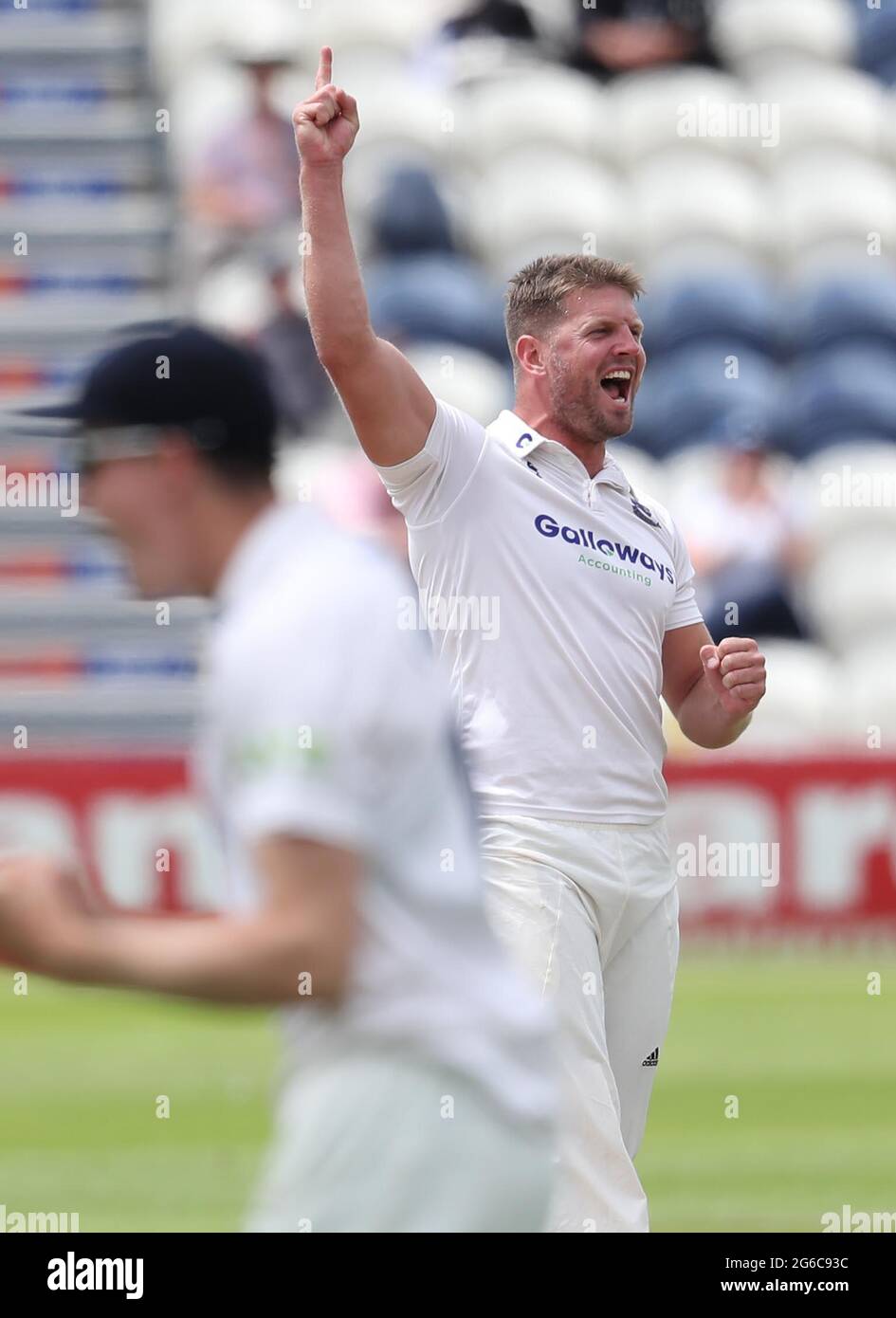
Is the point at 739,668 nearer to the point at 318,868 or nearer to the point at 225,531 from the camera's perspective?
the point at 225,531

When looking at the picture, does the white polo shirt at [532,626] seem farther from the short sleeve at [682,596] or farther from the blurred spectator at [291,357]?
the blurred spectator at [291,357]

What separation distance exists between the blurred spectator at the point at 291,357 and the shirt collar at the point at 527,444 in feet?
29.3

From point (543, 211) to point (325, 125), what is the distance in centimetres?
1297

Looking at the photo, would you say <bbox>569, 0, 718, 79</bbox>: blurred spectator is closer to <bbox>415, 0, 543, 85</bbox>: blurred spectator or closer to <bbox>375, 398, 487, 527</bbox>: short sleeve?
<bbox>415, 0, 543, 85</bbox>: blurred spectator

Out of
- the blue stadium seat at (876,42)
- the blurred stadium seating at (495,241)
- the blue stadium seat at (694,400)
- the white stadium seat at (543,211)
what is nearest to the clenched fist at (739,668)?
the blurred stadium seating at (495,241)

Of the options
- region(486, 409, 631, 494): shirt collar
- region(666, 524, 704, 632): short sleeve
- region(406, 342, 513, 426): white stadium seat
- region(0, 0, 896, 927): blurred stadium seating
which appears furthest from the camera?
region(406, 342, 513, 426): white stadium seat

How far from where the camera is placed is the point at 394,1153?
2.42 m

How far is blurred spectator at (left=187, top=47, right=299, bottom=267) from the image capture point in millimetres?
15047

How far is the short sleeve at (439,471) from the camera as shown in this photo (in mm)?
4336

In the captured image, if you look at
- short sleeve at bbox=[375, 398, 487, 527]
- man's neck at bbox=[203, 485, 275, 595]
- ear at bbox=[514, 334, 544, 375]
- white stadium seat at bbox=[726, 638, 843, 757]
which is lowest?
man's neck at bbox=[203, 485, 275, 595]

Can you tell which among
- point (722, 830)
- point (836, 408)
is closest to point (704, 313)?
point (836, 408)

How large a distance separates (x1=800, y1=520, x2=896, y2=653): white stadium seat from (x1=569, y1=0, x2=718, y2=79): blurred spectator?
4663mm

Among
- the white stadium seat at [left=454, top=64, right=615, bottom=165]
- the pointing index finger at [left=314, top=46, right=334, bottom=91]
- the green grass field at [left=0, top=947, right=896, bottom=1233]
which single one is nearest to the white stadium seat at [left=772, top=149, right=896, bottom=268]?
the white stadium seat at [left=454, top=64, right=615, bottom=165]

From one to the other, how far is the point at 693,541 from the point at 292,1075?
36.8ft
